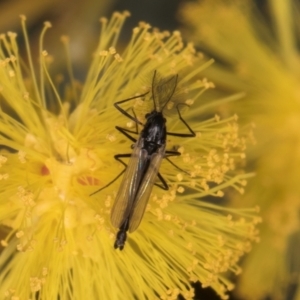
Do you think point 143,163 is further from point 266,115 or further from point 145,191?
point 266,115

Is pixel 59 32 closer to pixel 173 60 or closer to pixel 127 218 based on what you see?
pixel 173 60

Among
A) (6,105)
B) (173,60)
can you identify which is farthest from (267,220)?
(6,105)

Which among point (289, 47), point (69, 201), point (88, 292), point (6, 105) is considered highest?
point (289, 47)

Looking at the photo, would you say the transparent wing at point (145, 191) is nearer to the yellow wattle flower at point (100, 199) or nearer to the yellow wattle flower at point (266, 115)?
the yellow wattle flower at point (100, 199)

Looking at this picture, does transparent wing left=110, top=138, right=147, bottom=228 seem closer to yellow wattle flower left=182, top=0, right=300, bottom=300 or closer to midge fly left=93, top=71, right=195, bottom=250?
midge fly left=93, top=71, right=195, bottom=250

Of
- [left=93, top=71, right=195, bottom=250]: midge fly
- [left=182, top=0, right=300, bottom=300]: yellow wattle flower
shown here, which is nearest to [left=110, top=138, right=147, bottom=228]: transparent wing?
[left=93, top=71, right=195, bottom=250]: midge fly

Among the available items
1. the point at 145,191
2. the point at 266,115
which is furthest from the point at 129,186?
the point at 266,115
